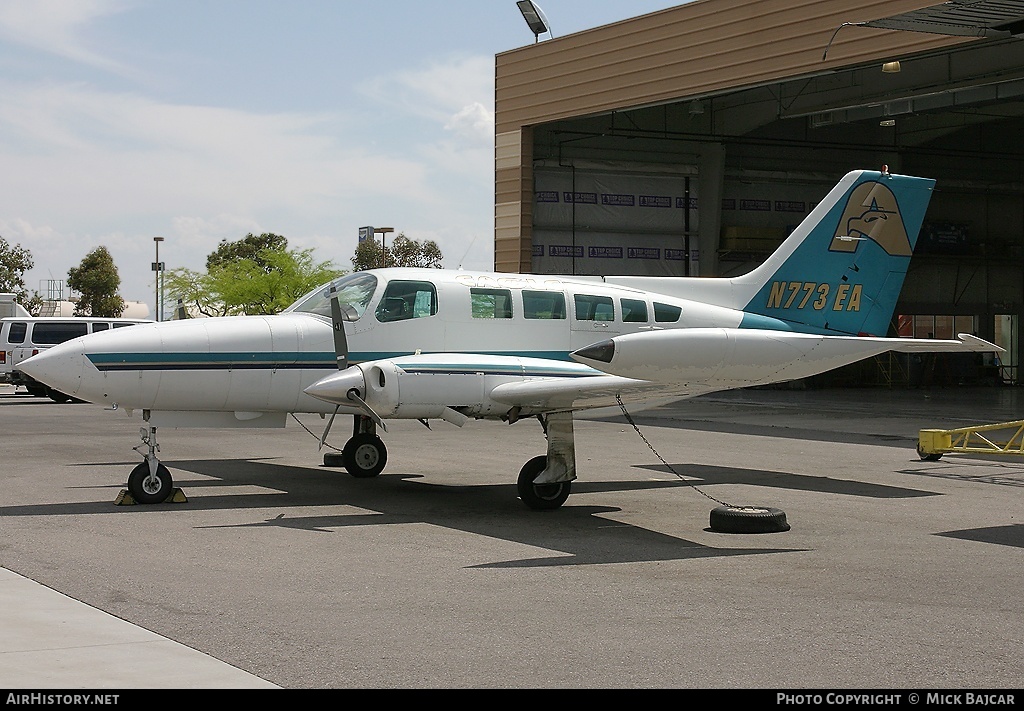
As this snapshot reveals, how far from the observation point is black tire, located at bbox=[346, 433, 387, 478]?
15.2m

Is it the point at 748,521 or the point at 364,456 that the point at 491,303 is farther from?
the point at 748,521

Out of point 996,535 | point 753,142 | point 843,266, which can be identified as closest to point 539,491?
point 996,535

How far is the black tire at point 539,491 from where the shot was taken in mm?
12305

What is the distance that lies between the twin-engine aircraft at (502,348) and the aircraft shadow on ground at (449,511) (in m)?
0.52

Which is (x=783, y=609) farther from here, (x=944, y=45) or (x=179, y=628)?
(x=944, y=45)

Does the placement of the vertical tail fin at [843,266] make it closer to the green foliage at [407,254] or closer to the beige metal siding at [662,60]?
the beige metal siding at [662,60]

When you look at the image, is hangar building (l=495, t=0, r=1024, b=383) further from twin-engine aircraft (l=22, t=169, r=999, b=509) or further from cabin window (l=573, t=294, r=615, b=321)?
cabin window (l=573, t=294, r=615, b=321)

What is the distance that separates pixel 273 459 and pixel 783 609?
11837mm

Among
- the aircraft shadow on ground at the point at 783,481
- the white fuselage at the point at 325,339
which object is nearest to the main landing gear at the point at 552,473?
the white fuselage at the point at 325,339

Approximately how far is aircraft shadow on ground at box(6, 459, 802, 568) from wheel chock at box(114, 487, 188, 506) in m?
0.10

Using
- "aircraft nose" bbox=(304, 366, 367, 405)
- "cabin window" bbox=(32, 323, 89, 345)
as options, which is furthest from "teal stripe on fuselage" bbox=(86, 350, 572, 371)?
"cabin window" bbox=(32, 323, 89, 345)

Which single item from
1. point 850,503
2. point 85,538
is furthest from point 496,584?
point 850,503

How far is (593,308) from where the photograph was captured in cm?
1388

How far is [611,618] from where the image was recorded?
7.20 meters
